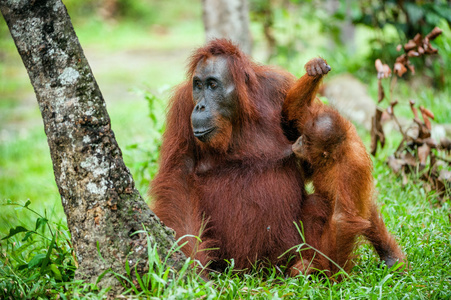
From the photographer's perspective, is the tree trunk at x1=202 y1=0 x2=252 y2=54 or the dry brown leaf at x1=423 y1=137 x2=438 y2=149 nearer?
the dry brown leaf at x1=423 y1=137 x2=438 y2=149

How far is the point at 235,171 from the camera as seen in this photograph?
3455 millimetres

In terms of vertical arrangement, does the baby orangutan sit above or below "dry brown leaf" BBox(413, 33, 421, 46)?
below

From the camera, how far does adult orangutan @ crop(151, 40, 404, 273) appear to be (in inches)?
131

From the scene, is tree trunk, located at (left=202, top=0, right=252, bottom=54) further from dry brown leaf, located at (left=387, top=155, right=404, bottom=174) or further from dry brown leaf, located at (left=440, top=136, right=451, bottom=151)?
dry brown leaf, located at (left=440, top=136, right=451, bottom=151)

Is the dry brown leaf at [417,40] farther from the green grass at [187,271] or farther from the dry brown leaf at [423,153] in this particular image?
the green grass at [187,271]

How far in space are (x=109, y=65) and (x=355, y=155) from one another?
13.3 metres

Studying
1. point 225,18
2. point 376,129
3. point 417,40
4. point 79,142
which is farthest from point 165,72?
point 79,142

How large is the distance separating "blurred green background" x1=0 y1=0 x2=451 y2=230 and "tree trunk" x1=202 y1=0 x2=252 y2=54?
1013mm

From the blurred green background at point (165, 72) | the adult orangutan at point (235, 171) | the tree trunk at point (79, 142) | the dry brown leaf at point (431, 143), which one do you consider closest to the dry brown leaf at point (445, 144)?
the dry brown leaf at point (431, 143)

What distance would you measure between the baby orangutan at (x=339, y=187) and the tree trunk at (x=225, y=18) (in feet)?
11.7

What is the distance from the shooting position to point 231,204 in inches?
134

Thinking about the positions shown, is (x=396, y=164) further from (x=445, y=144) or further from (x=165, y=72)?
(x=165, y=72)

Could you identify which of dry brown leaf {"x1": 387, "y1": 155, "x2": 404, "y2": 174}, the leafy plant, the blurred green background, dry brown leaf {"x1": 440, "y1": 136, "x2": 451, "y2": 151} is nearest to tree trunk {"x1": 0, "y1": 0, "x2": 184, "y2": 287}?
the leafy plant

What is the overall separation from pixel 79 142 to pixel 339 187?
1.64m
